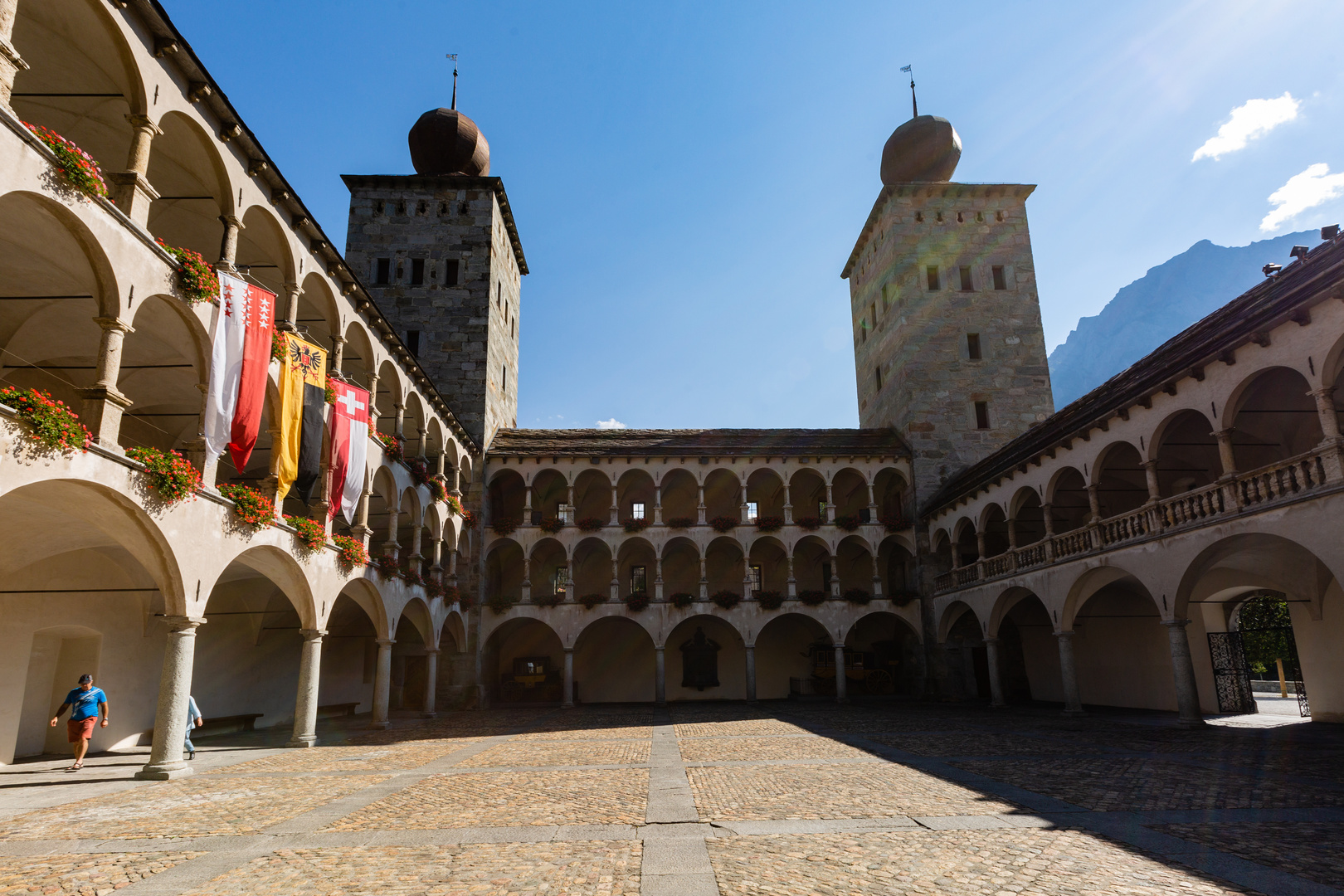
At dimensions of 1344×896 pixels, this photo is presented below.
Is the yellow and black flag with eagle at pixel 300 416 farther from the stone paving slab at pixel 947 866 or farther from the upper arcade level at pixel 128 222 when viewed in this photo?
the stone paving slab at pixel 947 866

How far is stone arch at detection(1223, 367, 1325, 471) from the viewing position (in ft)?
57.5

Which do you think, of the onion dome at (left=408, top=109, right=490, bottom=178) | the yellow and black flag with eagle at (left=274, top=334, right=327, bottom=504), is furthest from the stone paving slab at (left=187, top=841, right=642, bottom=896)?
the onion dome at (left=408, top=109, right=490, bottom=178)

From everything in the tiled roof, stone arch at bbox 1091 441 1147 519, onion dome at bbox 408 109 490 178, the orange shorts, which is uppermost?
onion dome at bbox 408 109 490 178

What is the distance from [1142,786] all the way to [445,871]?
8946mm

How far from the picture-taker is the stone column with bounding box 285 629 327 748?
1734 centimetres

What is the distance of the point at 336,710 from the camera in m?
26.0

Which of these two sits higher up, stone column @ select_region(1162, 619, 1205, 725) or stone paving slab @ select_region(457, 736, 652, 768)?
stone column @ select_region(1162, 619, 1205, 725)

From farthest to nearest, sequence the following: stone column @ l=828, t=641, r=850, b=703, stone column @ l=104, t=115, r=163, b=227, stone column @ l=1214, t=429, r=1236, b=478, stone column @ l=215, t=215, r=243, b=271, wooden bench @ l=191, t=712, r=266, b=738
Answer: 1. stone column @ l=828, t=641, r=850, b=703
2. wooden bench @ l=191, t=712, r=266, b=738
3. stone column @ l=1214, t=429, r=1236, b=478
4. stone column @ l=215, t=215, r=243, b=271
5. stone column @ l=104, t=115, r=163, b=227

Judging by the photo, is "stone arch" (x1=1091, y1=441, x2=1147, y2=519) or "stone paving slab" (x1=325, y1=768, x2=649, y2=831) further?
"stone arch" (x1=1091, y1=441, x2=1147, y2=519)

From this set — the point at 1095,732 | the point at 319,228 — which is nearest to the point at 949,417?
the point at 1095,732

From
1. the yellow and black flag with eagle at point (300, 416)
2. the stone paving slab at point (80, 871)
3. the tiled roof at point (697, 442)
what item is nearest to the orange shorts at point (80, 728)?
the yellow and black flag with eagle at point (300, 416)

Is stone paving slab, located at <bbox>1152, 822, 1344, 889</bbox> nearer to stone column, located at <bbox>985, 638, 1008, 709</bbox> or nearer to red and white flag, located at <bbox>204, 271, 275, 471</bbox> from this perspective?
red and white flag, located at <bbox>204, 271, 275, 471</bbox>

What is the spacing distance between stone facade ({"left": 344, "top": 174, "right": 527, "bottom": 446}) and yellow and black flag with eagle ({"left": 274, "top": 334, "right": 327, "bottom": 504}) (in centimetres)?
1591

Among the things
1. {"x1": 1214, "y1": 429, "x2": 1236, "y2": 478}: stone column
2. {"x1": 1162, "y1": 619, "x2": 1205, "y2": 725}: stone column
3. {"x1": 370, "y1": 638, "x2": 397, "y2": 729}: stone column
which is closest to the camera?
{"x1": 1214, "y1": 429, "x2": 1236, "y2": 478}: stone column
